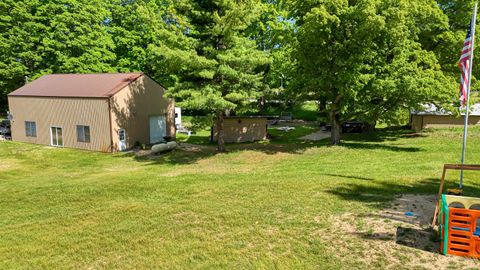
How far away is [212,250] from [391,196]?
6.31 metres

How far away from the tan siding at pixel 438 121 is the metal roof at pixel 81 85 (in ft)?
74.5

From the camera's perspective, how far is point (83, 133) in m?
26.5

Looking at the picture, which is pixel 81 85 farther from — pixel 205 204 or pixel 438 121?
pixel 438 121

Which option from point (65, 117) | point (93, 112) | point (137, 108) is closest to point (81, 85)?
point (65, 117)

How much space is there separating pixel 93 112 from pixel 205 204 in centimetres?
1771

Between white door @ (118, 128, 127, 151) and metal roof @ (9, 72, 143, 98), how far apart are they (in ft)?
9.76

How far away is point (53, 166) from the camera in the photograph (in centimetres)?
2200

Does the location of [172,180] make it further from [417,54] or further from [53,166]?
[417,54]

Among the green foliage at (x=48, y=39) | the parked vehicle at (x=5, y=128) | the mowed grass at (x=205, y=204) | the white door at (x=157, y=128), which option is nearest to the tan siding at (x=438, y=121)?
the mowed grass at (x=205, y=204)

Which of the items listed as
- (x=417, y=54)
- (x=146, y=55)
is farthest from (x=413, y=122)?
(x=146, y=55)

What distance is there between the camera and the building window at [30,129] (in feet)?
96.3

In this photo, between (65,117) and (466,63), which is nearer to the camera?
(466,63)

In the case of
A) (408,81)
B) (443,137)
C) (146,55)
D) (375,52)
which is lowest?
(443,137)

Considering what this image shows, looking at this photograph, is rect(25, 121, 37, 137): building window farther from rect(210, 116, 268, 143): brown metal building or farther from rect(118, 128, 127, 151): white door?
rect(210, 116, 268, 143): brown metal building
